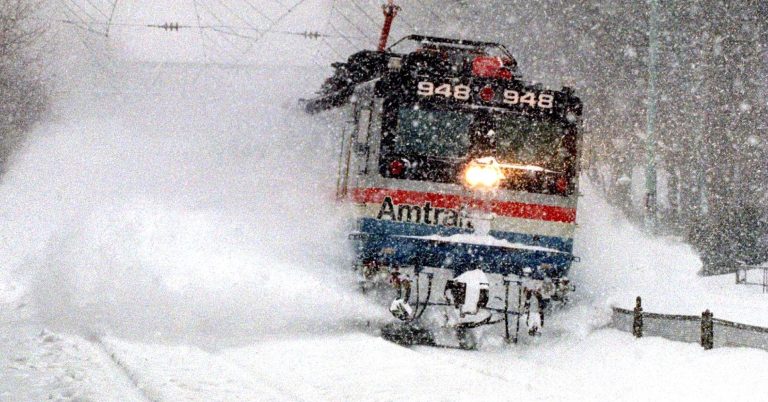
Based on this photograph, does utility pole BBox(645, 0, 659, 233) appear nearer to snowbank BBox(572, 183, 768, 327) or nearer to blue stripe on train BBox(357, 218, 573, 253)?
snowbank BBox(572, 183, 768, 327)

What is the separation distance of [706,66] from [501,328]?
1926 centimetres

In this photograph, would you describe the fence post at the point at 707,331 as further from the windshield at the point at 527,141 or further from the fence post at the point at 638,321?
the windshield at the point at 527,141

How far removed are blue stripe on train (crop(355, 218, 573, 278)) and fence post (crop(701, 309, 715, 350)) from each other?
2134 mm

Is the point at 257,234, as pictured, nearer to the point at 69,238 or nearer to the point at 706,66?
the point at 69,238

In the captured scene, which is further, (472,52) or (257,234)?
(257,234)

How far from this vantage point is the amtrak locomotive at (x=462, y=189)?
11281mm

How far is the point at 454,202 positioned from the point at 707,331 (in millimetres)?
3142

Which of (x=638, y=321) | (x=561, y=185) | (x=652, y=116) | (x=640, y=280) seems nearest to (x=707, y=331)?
(x=638, y=321)

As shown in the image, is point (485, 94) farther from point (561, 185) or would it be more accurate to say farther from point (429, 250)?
point (429, 250)

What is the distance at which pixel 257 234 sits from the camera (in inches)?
544

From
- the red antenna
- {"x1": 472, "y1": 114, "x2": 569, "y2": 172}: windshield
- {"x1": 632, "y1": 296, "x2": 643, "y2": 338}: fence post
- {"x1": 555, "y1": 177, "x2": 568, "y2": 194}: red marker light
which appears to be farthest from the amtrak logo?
the red antenna

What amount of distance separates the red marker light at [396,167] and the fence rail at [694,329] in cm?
339

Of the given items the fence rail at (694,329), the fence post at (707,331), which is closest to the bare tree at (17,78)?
the fence rail at (694,329)

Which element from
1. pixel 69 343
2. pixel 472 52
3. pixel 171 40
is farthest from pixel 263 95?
pixel 171 40
